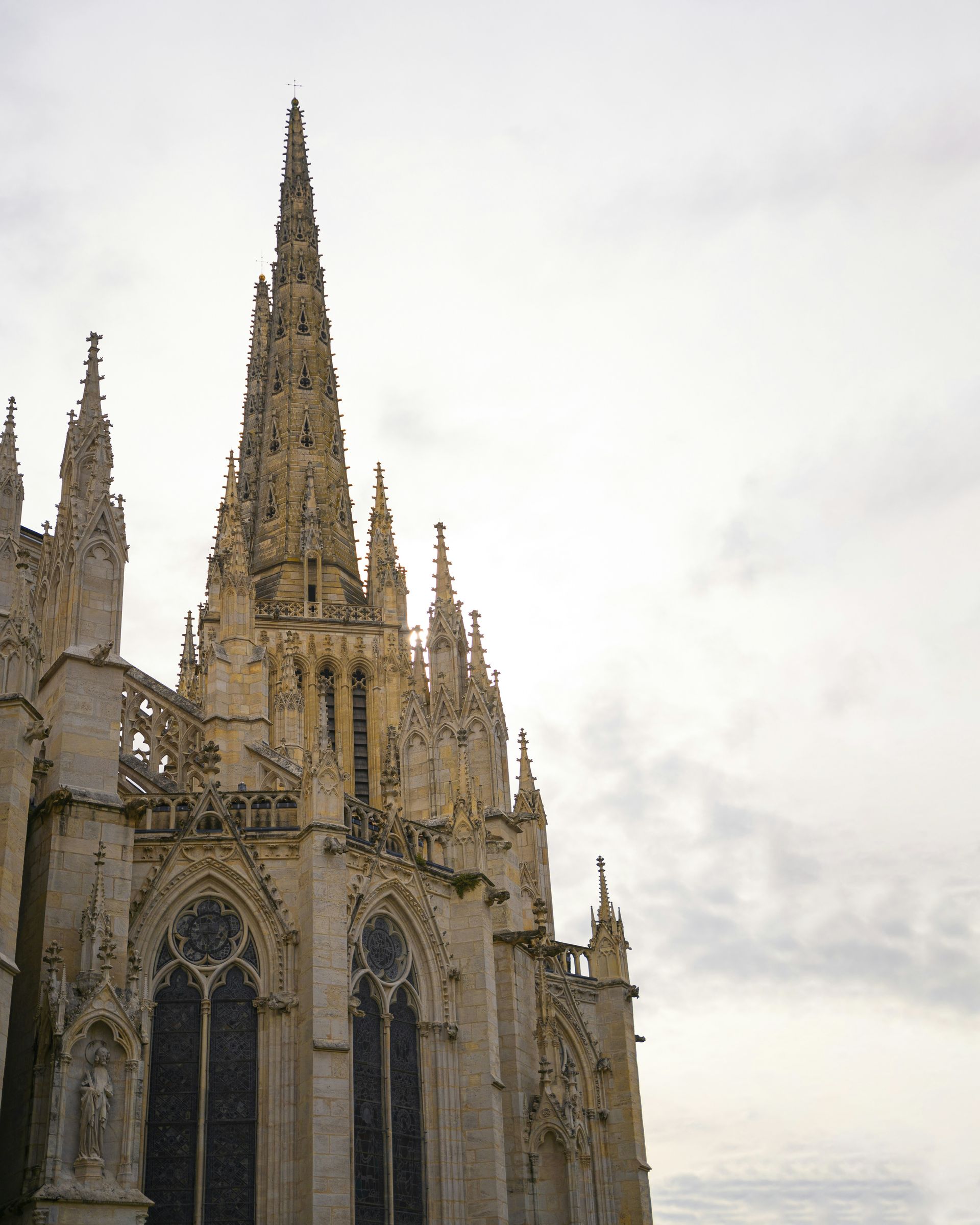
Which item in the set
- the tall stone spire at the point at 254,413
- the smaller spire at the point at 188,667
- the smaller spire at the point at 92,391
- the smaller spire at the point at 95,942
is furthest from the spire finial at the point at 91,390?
the tall stone spire at the point at 254,413

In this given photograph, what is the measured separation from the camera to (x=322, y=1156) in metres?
21.2

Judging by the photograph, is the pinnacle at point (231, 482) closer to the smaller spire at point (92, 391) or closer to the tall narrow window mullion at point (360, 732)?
the tall narrow window mullion at point (360, 732)

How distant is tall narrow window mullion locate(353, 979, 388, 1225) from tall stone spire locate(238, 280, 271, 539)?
90.3 ft

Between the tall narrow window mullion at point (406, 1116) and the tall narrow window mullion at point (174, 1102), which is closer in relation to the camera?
the tall narrow window mullion at point (174, 1102)

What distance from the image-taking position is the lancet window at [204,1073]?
21.7 m

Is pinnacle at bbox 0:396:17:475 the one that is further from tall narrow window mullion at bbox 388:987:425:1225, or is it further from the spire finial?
tall narrow window mullion at bbox 388:987:425:1225

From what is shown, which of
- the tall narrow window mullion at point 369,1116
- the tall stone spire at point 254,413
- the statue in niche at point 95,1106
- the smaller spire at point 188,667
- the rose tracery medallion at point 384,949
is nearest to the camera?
the statue in niche at point 95,1106

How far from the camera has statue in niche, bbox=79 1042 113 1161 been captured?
19250 mm

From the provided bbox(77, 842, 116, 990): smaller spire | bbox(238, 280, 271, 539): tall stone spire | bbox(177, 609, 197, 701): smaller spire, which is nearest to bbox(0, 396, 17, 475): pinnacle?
bbox(77, 842, 116, 990): smaller spire

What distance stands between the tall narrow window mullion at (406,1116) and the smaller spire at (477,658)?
821cm

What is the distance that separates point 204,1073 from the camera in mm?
22359

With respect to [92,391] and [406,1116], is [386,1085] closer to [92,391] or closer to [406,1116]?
[406,1116]

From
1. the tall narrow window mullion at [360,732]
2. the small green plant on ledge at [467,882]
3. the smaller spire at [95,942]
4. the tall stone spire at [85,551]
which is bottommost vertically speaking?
the smaller spire at [95,942]

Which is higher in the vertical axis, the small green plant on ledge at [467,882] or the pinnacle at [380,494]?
the pinnacle at [380,494]
